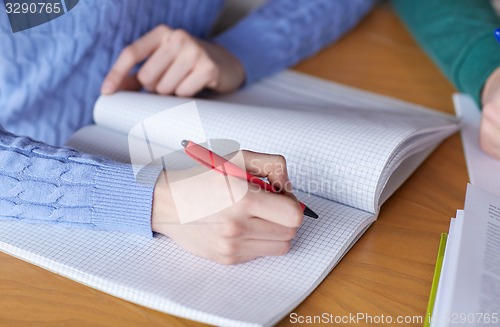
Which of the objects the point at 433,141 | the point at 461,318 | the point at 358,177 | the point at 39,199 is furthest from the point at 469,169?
the point at 39,199

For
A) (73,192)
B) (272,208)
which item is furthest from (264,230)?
(73,192)

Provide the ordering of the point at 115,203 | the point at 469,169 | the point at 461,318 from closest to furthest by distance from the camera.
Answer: the point at 461,318 → the point at 115,203 → the point at 469,169

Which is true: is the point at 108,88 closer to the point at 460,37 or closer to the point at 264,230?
the point at 264,230

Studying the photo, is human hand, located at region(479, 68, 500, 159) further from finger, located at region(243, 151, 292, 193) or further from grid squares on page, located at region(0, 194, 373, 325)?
finger, located at region(243, 151, 292, 193)

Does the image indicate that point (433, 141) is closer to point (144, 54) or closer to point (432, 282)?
point (432, 282)

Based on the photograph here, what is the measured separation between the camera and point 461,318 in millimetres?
571

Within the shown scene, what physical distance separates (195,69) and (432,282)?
53 cm

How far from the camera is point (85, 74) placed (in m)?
0.97

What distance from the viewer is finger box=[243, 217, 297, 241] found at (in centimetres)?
65

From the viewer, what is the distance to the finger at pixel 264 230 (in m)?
0.65

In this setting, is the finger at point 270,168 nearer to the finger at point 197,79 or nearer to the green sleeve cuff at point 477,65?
the finger at point 197,79

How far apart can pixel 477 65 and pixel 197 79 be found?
483mm

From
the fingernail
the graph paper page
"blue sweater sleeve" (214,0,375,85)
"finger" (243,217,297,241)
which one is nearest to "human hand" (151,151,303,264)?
"finger" (243,217,297,241)

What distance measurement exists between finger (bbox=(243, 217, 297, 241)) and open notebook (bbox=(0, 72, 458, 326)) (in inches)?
1.2
